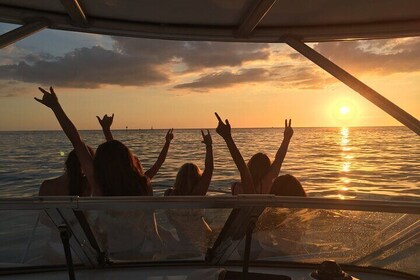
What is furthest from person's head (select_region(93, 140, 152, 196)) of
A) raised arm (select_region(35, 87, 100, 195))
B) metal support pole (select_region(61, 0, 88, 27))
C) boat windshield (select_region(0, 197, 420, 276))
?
metal support pole (select_region(61, 0, 88, 27))

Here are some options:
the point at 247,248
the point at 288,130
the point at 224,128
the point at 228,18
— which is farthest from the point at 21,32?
the point at 288,130

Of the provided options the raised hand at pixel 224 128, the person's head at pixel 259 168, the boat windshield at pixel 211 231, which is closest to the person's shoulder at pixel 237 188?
the person's head at pixel 259 168

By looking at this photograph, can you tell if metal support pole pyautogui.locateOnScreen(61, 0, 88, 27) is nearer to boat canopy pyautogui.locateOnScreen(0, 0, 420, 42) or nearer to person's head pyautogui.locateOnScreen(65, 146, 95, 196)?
boat canopy pyautogui.locateOnScreen(0, 0, 420, 42)

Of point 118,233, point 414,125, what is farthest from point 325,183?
point 118,233

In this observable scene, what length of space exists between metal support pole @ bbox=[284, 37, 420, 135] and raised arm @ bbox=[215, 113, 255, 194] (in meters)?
0.78

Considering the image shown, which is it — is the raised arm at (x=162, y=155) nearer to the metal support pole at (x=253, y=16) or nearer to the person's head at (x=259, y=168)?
the person's head at (x=259, y=168)

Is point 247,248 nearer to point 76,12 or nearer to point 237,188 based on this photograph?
point 76,12

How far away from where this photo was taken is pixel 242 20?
3.15 m

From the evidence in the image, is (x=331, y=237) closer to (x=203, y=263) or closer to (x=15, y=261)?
(x=203, y=263)

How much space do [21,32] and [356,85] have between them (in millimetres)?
2209

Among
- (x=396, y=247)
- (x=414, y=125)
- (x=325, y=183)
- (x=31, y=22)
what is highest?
(x=31, y=22)

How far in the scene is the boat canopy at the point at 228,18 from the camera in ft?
9.37

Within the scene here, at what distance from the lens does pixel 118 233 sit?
207 cm

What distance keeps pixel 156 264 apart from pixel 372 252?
109 cm
